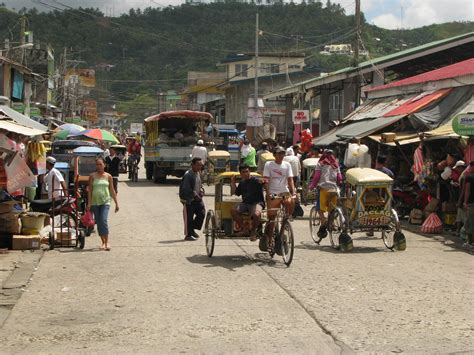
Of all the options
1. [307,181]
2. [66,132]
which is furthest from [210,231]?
[66,132]

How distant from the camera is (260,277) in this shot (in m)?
10.9

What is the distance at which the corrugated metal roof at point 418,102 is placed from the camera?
20067mm

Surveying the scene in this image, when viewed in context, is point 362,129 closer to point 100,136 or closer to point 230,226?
point 100,136

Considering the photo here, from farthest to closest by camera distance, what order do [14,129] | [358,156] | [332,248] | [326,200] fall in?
[358,156] < [326,200] < [332,248] < [14,129]

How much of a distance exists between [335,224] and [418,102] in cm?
814

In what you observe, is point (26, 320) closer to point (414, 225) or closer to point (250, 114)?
point (414, 225)

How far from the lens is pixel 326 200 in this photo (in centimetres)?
1522

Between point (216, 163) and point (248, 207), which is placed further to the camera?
point (216, 163)

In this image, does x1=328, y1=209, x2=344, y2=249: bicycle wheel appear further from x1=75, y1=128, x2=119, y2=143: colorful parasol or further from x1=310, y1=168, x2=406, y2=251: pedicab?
x1=75, y1=128, x2=119, y2=143: colorful parasol

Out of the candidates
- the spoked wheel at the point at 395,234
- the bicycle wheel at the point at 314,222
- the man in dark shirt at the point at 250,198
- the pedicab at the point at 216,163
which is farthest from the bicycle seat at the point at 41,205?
the pedicab at the point at 216,163

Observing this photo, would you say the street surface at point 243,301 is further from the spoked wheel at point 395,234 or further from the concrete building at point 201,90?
the concrete building at point 201,90

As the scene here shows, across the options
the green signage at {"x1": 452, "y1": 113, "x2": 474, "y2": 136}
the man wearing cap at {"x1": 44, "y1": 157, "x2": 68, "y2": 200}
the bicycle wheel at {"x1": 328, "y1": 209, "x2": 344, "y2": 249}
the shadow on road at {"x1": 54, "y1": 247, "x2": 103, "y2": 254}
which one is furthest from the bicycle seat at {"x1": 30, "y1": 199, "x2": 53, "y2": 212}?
the green signage at {"x1": 452, "y1": 113, "x2": 474, "y2": 136}

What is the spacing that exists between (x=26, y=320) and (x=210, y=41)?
69519 mm

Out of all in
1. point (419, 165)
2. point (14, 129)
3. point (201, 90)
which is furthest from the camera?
point (201, 90)
